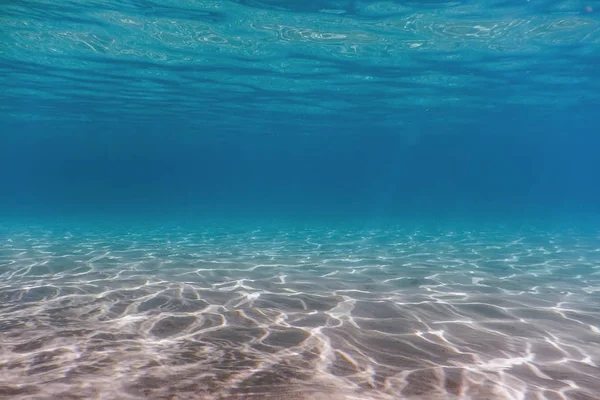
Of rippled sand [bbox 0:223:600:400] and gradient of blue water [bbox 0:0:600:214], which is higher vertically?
gradient of blue water [bbox 0:0:600:214]

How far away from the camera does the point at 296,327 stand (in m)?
5.68

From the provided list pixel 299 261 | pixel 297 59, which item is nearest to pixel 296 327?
pixel 299 261

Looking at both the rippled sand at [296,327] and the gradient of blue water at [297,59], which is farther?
the gradient of blue water at [297,59]

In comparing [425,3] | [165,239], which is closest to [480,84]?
[425,3]

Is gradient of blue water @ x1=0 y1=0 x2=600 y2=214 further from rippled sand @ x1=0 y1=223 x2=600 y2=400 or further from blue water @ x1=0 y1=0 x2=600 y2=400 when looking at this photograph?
rippled sand @ x1=0 y1=223 x2=600 y2=400

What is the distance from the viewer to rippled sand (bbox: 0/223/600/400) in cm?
370

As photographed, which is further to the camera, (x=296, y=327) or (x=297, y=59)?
(x=297, y=59)

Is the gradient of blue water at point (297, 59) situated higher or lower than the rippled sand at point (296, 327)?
higher

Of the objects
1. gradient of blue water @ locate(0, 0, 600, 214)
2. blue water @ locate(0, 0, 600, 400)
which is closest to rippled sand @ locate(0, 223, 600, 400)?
blue water @ locate(0, 0, 600, 400)

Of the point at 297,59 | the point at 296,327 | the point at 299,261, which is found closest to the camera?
the point at 296,327

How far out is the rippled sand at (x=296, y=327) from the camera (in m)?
3.70

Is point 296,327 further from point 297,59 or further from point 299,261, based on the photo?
point 297,59

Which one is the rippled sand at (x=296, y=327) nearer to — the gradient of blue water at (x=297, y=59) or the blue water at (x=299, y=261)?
the blue water at (x=299, y=261)

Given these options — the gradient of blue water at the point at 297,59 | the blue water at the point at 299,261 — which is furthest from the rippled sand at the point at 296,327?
the gradient of blue water at the point at 297,59
